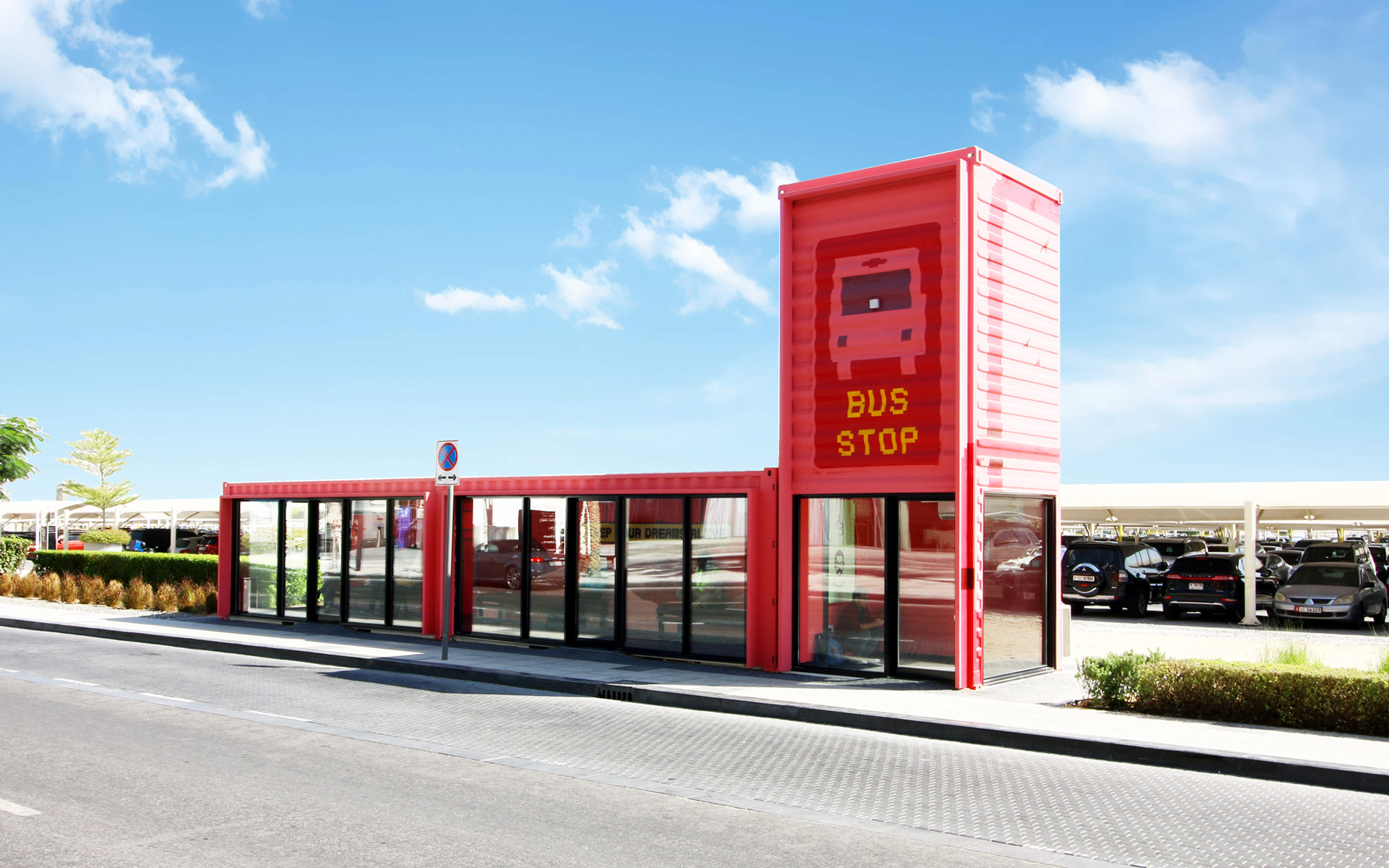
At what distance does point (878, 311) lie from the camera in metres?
13.1

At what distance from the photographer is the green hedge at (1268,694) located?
984 centimetres

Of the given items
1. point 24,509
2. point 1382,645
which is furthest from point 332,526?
point 24,509

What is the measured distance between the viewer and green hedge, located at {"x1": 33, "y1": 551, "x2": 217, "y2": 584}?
23.6m

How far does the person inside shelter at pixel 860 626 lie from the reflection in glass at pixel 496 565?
17.6 ft

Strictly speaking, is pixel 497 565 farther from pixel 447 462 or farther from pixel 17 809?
pixel 17 809

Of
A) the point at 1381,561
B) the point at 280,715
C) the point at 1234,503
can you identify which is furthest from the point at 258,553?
the point at 1381,561

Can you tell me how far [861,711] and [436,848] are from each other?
5.46 metres

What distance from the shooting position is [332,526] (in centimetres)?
1905

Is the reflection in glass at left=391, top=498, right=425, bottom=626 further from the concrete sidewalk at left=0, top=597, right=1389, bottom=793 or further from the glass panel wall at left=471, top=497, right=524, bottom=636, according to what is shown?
the glass panel wall at left=471, top=497, right=524, bottom=636

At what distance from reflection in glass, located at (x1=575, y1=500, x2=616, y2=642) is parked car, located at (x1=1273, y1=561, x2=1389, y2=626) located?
15.7 m

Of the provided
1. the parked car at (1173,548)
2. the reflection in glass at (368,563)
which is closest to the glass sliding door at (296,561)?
the reflection in glass at (368,563)

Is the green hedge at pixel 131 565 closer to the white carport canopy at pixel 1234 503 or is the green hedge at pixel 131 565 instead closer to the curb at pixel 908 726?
the curb at pixel 908 726

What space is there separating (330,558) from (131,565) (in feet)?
29.5

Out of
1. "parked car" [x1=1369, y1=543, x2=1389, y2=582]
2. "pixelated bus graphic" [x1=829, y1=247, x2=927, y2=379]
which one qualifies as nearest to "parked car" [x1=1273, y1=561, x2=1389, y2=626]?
"parked car" [x1=1369, y1=543, x2=1389, y2=582]
